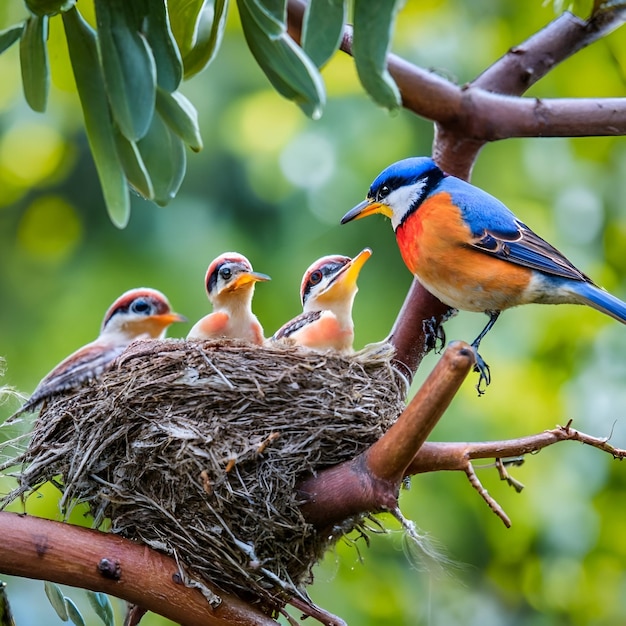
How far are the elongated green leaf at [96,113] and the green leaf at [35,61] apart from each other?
0.07m

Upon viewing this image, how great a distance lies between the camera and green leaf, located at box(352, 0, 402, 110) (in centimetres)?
142

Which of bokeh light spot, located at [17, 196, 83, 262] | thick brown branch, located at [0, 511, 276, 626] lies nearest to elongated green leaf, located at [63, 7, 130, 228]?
thick brown branch, located at [0, 511, 276, 626]

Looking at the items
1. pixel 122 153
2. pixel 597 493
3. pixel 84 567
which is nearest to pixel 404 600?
pixel 597 493

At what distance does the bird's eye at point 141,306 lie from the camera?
323cm

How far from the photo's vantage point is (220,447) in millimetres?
2238

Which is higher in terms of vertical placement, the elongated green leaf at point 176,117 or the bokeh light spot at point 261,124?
the elongated green leaf at point 176,117

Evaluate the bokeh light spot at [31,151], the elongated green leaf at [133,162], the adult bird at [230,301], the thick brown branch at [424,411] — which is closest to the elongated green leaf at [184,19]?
the elongated green leaf at [133,162]

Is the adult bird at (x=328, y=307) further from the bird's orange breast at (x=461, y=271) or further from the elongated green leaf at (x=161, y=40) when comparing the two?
the elongated green leaf at (x=161, y=40)

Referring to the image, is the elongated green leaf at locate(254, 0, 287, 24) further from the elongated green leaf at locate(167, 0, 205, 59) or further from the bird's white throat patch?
the bird's white throat patch

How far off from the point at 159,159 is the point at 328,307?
148cm

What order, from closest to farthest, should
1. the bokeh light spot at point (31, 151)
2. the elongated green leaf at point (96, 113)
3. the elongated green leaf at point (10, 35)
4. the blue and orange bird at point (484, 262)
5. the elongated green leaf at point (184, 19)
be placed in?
the elongated green leaf at point (96, 113), the elongated green leaf at point (10, 35), the elongated green leaf at point (184, 19), the blue and orange bird at point (484, 262), the bokeh light spot at point (31, 151)

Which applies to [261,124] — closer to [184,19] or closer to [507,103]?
[507,103]

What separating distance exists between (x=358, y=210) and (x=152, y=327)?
0.93m

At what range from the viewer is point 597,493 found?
4.49 m
